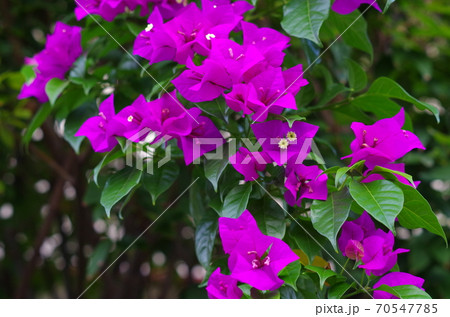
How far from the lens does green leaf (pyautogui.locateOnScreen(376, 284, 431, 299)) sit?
2.24 ft

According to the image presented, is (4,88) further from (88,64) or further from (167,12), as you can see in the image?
(167,12)

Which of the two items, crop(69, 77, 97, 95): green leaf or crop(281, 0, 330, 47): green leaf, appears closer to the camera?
crop(281, 0, 330, 47): green leaf

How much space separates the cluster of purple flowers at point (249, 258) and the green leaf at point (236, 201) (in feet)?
0.07

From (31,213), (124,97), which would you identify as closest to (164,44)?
(124,97)

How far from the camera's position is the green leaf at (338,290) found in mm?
686

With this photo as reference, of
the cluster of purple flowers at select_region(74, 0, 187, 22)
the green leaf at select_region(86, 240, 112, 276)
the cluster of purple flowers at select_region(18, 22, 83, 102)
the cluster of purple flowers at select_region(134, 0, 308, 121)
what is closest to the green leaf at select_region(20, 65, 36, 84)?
the cluster of purple flowers at select_region(18, 22, 83, 102)

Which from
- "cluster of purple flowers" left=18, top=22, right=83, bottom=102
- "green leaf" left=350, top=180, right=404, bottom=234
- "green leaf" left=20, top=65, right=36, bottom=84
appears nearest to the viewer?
"green leaf" left=350, top=180, right=404, bottom=234

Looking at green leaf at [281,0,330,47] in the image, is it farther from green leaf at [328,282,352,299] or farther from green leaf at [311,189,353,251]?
green leaf at [328,282,352,299]

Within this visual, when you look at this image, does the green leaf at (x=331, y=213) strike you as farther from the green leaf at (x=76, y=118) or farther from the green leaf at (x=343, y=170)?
the green leaf at (x=76, y=118)

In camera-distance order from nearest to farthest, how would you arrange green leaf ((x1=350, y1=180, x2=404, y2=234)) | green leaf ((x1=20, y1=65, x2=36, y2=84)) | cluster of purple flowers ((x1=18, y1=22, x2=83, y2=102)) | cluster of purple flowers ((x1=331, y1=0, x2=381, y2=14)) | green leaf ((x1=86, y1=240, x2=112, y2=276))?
green leaf ((x1=350, y1=180, x2=404, y2=234))
cluster of purple flowers ((x1=331, y1=0, x2=381, y2=14))
cluster of purple flowers ((x1=18, y1=22, x2=83, y2=102))
green leaf ((x1=20, y1=65, x2=36, y2=84))
green leaf ((x1=86, y1=240, x2=112, y2=276))

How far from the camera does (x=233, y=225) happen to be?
27.8 inches

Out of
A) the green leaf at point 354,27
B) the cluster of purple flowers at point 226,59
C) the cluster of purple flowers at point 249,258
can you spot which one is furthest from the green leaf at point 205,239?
the green leaf at point 354,27

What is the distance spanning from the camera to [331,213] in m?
0.68

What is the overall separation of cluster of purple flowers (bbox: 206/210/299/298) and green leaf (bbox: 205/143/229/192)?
6 cm
